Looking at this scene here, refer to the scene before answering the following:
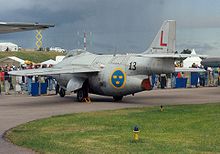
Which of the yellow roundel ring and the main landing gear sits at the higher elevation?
the yellow roundel ring

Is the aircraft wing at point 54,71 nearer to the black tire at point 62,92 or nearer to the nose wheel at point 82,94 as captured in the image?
the nose wheel at point 82,94

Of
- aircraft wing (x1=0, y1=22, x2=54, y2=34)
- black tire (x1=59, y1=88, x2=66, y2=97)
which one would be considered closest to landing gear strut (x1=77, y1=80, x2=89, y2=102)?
black tire (x1=59, y1=88, x2=66, y2=97)

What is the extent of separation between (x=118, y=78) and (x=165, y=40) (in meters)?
3.41

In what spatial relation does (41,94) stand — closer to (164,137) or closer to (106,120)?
(106,120)

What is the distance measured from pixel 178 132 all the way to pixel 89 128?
9.63 ft

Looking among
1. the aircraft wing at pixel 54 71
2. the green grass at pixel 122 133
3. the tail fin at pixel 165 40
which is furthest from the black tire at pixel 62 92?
the green grass at pixel 122 133

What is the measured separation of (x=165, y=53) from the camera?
23.8 metres

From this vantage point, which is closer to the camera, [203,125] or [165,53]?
[203,125]

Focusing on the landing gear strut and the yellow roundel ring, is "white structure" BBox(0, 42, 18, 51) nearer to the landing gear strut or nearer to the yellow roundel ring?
the landing gear strut

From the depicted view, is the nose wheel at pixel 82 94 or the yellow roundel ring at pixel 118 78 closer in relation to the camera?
the yellow roundel ring at pixel 118 78

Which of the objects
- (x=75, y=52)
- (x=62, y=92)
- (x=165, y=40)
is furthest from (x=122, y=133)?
(x=62, y=92)

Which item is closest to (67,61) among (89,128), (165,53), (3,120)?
(165,53)

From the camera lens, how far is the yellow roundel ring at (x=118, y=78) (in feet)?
77.8

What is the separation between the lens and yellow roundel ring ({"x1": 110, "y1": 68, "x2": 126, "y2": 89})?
23.7 meters
